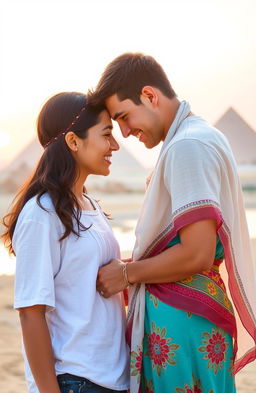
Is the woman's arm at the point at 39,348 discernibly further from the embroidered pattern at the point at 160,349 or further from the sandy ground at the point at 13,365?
the sandy ground at the point at 13,365

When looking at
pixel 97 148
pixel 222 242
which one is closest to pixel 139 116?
pixel 97 148

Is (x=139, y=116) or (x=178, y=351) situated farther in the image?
(x=139, y=116)

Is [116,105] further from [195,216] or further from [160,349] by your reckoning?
[160,349]

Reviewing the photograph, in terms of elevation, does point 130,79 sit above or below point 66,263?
above

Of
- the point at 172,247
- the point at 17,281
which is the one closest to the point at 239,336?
the point at 172,247

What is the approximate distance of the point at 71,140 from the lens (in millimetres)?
2645

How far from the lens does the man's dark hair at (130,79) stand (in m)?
2.73

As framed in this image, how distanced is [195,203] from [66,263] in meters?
0.49

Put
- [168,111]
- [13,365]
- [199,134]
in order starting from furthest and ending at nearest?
1. [13,365]
2. [168,111]
3. [199,134]

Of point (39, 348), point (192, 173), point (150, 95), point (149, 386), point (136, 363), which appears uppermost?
point (150, 95)

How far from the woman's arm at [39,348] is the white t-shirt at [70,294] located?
47mm

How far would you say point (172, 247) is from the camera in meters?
2.51

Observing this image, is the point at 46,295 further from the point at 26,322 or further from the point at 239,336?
the point at 239,336

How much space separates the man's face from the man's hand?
0.55 metres
